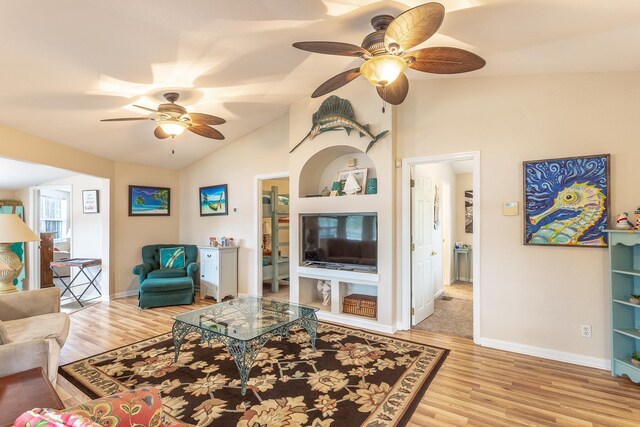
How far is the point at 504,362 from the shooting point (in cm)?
300

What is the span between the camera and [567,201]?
297 cm

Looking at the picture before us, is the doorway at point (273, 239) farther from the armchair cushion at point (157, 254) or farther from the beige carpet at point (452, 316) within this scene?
the beige carpet at point (452, 316)

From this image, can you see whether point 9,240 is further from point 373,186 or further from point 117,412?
point 373,186

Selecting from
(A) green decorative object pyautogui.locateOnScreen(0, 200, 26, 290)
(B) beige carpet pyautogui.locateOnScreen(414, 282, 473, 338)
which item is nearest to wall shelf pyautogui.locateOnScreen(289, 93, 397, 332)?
(B) beige carpet pyautogui.locateOnScreen(414, 282, 473, 338)

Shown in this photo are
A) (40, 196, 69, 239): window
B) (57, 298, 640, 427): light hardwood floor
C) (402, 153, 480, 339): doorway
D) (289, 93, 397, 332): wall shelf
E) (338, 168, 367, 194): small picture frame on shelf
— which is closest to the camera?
(57, 298, 640, 427): light hardwood floor

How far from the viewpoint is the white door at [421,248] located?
13.1 feet

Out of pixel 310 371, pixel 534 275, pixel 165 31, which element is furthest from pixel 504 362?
pixel 165 31

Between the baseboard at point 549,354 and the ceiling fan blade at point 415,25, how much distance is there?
2.96m

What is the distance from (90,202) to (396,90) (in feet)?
18.9

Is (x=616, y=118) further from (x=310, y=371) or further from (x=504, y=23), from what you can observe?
(x=310, y=371)

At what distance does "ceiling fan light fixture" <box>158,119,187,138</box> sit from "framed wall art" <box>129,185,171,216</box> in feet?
9.01

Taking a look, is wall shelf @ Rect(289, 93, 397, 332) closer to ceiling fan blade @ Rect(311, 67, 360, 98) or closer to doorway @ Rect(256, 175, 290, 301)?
doorway @ Rect(256, 175, 290, 301)

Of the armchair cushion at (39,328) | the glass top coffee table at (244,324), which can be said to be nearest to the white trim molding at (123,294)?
the armchair cushion at (39,328)

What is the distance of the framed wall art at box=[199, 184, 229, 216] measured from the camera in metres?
5.72
